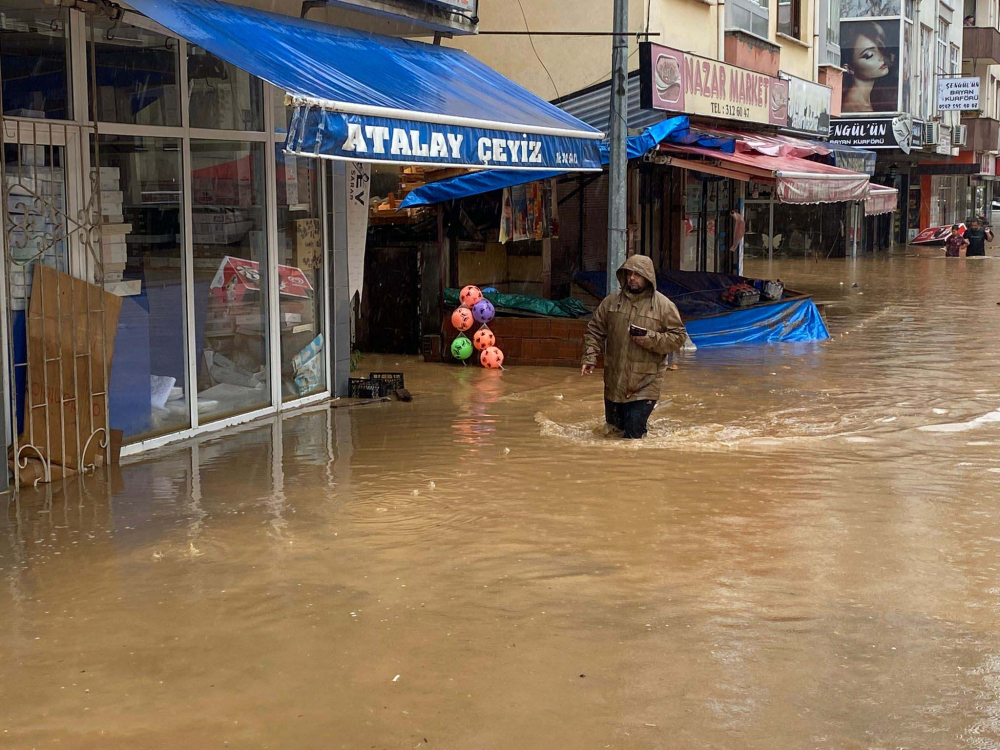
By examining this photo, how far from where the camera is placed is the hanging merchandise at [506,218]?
14.2 meters

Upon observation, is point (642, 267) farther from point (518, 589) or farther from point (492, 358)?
point (492, 358)

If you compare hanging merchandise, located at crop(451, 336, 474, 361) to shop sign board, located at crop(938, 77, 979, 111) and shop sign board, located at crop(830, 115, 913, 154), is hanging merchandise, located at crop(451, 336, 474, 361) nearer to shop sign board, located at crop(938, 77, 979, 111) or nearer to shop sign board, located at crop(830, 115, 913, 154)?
shop sign board, located at crop(830, 115, 913, 154)

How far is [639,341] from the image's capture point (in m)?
9.20

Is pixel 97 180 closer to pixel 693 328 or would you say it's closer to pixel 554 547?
pixel 554 547

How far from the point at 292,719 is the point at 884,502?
445cm

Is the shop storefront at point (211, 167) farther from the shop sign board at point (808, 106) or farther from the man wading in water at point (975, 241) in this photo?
the man wading in water at point (975, 241)

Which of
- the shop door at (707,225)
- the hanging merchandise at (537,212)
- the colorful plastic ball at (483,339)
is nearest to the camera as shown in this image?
the colorful plastic ball at (483,339)

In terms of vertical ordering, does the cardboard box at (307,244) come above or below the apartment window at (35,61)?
below

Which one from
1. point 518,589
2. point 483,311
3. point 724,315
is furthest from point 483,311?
point 518,589

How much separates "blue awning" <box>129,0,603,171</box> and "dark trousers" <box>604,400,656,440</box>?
215 cm

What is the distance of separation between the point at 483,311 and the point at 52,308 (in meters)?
6.46

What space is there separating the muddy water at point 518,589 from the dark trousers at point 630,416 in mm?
221

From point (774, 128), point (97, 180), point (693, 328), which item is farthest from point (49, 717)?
point (774, 128)

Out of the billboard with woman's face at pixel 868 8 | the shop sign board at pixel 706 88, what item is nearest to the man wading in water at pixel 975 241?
the billboard with woman's face at pixel 868 8
